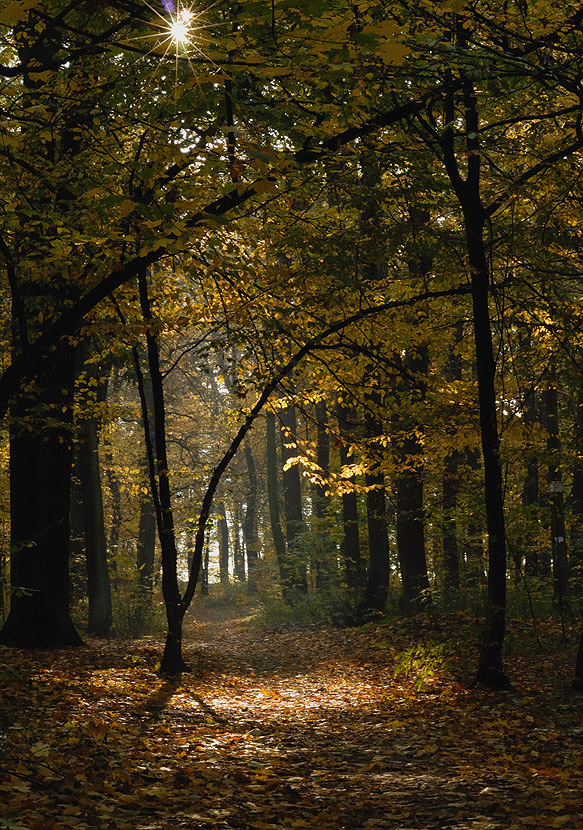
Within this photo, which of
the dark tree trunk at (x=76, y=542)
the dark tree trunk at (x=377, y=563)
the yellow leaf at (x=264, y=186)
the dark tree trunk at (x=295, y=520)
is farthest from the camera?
the dark tree trunk at (x=295, y=520)

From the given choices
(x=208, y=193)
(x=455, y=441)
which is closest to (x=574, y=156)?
(x=455, y=441)

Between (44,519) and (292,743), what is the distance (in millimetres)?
5549

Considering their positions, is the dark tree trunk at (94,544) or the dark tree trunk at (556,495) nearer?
the dark tree trunk at (556,495)

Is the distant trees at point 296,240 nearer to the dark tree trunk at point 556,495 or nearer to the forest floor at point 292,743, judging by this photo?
the dark tree trunk at point 556,495

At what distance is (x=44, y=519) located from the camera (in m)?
10.8

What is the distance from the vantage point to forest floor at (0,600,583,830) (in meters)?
4.59

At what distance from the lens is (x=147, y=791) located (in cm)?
500

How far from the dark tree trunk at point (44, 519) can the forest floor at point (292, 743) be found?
612mm

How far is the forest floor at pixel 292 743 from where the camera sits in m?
4.59

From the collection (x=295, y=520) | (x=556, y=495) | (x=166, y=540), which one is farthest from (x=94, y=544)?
(x=295, y=520)

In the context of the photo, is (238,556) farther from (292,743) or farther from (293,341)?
(292,743)

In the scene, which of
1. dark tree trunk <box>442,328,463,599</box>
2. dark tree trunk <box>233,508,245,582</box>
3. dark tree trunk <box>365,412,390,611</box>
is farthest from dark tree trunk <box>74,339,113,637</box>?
dark tree trunk <box>233,508,245,582</box>

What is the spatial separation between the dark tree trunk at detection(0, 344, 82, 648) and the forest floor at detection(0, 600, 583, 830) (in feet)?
2.01

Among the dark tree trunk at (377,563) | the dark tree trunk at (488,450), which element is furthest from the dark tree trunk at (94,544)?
the dark tree trunk at (488,450)
